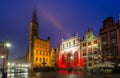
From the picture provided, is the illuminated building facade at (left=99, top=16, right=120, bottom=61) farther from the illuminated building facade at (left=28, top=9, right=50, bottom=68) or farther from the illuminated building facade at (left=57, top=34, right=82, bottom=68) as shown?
the illuminated building facade at (left=28, top=9, right=50, bottom=68)

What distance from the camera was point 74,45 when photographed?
75312mm

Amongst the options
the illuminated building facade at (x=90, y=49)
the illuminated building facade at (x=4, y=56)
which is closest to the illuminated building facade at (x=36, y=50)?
the illuminated building facade at (x=90, y=49)

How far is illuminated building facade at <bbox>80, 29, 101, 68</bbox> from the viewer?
196ft

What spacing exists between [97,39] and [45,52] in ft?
154

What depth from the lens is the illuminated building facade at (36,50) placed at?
93.9m

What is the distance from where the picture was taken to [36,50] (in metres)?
96.5

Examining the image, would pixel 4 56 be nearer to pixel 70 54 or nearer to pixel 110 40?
pixel 110 40

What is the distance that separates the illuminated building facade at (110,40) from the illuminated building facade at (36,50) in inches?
1779

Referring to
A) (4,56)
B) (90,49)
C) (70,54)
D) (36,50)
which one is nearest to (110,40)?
(90,49)

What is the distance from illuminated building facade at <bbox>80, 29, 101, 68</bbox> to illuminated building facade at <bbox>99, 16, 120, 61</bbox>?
2673mm

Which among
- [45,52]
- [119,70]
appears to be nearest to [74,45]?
[45,52]

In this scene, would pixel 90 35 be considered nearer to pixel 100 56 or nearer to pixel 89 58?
pixel 89 58

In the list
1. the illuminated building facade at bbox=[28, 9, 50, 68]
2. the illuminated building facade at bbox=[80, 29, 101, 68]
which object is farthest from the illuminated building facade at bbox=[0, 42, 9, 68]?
the illuminated building facade at bbox=[28, 9, 50, 68]

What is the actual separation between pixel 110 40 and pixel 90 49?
A: 10.8 m
